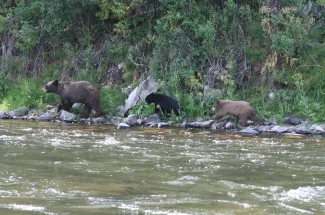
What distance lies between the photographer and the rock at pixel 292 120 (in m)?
14.2

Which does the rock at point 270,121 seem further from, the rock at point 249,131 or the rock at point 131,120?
the rock at point 131,120

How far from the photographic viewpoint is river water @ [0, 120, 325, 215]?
636 cm

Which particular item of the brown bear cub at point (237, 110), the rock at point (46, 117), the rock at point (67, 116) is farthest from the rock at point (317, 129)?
the rock at point (46, 117)

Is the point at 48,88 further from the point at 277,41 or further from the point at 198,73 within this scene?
the point at 277,41

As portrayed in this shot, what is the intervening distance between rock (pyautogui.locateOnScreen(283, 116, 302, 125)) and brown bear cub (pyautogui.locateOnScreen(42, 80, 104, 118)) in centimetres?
517

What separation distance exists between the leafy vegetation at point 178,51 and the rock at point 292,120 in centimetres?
18

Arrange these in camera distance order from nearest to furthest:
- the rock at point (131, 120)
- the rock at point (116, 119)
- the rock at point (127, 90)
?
the rock at point (131, 120), the rock at point (116, 119), the rock at point (127, 90)

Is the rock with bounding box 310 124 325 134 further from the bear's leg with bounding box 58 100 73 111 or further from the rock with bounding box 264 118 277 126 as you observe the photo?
the bear's leg with bounding box 58 100 73 111

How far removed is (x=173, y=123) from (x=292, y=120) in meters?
2.95

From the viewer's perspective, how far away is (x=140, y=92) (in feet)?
55.2

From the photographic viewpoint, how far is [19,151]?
1014 centimetres

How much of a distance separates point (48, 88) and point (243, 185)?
1106 cm

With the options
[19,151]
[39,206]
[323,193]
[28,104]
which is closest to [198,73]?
[28,104]

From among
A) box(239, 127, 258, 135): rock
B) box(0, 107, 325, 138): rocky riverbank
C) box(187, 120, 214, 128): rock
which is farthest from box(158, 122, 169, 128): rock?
box(239, 127, 258, 135): rock
